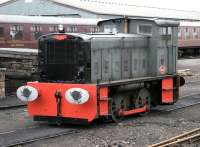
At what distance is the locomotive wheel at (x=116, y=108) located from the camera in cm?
1153

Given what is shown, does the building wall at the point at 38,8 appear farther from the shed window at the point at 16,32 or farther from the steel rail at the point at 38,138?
the steel rail at the point at 38,138

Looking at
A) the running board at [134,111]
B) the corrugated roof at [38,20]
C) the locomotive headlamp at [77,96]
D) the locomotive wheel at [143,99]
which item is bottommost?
the running board at [134,111]

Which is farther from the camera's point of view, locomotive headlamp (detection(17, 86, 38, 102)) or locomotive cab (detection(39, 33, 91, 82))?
locomotive headlamp (detection(17, 86, 38, 102))

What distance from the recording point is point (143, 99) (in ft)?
42.4

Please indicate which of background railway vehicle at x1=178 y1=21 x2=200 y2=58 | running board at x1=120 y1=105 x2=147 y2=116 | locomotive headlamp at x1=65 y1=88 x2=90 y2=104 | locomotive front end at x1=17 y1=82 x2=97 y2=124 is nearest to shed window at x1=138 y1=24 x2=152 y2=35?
running board at x1=120 y1=105 x2=147 y2=116

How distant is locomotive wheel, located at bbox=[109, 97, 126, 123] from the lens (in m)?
11.5

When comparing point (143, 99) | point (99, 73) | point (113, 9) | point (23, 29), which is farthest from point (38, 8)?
point (99, 73)

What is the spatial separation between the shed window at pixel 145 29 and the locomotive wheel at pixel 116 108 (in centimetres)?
208

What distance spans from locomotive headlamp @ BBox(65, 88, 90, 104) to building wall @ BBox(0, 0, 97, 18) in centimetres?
3149

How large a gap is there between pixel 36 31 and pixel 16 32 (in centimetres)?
153

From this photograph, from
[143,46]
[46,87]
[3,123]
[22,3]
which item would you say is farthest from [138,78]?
[22,3]

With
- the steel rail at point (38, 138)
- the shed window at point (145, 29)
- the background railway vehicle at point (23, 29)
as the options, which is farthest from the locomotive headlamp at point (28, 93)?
the background railway vehicle at point (23, 29)

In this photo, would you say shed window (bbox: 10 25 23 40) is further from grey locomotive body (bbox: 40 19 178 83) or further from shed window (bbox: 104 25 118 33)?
shed window (bbox: 104 25 118 33)

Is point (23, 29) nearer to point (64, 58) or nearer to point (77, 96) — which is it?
point (64, 58)
